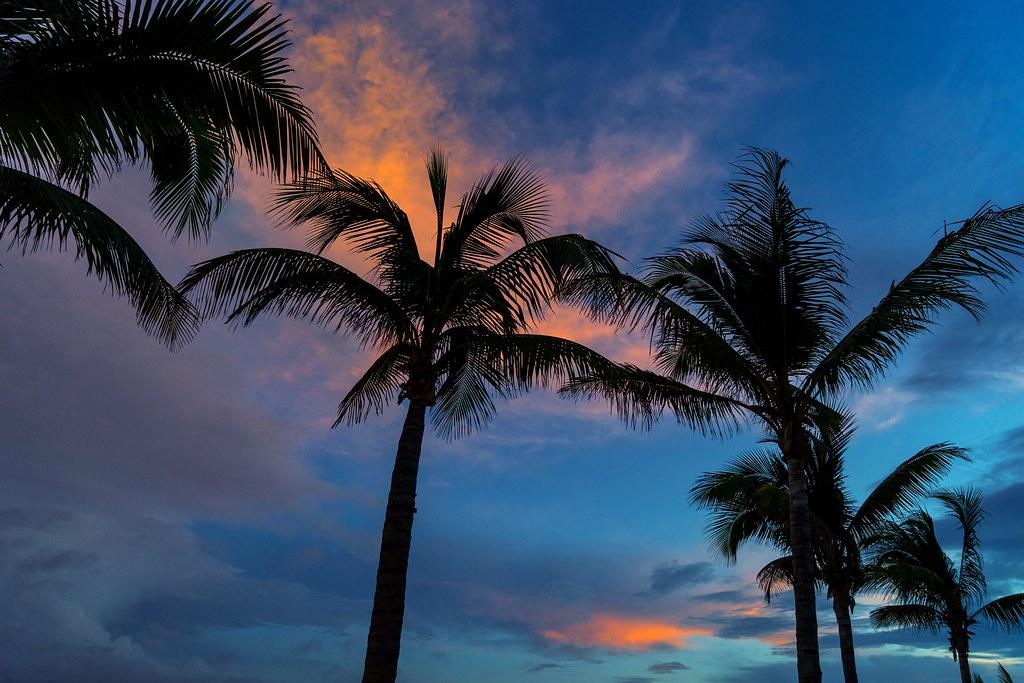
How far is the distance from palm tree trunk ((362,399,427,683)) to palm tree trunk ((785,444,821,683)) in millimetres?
6697

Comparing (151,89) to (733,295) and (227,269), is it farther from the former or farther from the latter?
(733,295)

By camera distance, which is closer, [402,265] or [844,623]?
[402,265]

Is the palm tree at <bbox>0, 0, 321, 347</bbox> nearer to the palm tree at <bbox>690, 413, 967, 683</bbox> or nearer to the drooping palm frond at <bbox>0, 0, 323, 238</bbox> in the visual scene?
the drooping palm frond at <bbox>0, 0, 323, 238</bbox>

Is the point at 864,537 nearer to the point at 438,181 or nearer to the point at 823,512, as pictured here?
the point at 823,512

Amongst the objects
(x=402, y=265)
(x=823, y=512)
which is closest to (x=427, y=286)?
(x=402, y=265)

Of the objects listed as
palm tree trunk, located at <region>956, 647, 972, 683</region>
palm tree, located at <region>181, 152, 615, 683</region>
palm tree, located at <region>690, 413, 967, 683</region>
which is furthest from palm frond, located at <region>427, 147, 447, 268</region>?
palm tree trunk, located at <region>956, 647, 972, 683</region>

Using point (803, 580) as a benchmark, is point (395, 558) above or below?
below

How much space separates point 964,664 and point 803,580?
63.6 ft

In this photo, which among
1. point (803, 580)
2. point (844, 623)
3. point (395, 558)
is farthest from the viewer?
point (844, 623)

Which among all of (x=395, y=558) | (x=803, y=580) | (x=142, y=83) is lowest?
(x=395, y=558)

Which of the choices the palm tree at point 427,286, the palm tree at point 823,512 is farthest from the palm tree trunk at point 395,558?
the palm tree at point 823,512

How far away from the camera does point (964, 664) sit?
89.2ft

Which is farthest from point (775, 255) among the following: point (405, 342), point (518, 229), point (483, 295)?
Result: point (405, 342)

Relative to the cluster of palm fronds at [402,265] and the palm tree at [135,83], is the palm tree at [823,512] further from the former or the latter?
the palm tree at [135,83]
